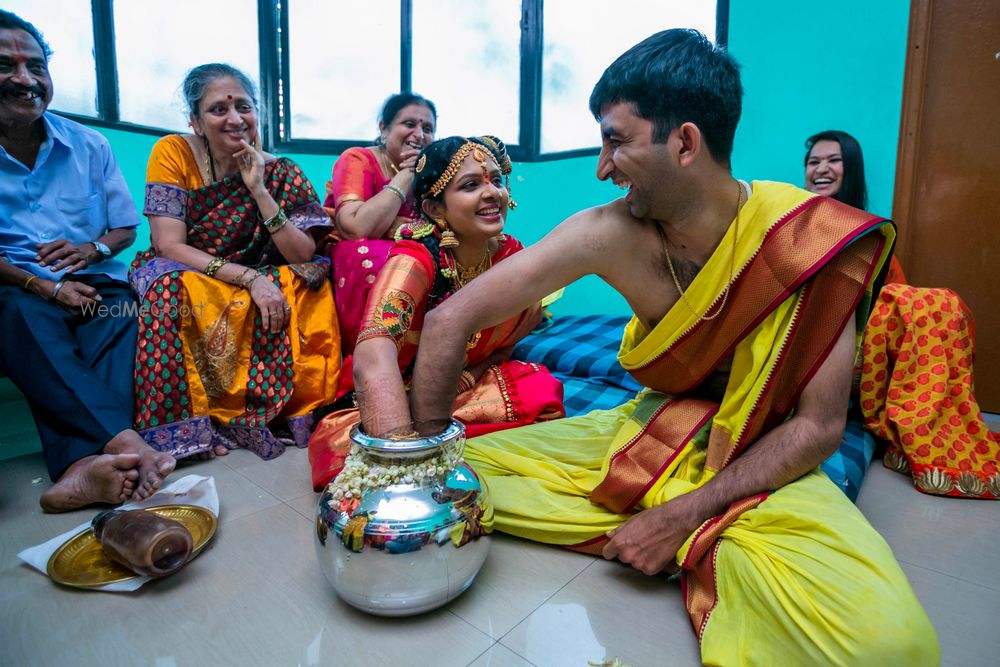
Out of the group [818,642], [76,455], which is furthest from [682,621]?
[76,455]

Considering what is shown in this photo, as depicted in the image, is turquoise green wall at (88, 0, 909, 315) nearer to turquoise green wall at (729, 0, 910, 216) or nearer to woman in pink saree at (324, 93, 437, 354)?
turquoise green wall at (729, 0, 910, 216)

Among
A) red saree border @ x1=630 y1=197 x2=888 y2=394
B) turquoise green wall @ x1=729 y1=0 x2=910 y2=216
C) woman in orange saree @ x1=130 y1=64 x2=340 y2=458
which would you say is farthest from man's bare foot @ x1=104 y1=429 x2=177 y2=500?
turquoise green wall @ x1=729 y1=0 x2=910 y2=216

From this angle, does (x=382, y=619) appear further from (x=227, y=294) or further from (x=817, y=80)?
(x=817, y=80)

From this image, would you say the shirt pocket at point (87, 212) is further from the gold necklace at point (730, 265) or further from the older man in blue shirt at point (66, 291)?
the gold necklace at point (730, 265)

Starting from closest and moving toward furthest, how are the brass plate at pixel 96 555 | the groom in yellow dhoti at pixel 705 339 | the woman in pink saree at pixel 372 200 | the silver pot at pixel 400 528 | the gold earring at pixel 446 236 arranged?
the silver pot at pixel 400 528
the groom in yellow dhoti at pixel 705 339
the brass plate at pixel 96 555
the gold earring at pixel 446 236
the woman in pink saree at pixel 372 200

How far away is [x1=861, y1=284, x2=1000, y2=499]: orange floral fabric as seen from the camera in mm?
1954

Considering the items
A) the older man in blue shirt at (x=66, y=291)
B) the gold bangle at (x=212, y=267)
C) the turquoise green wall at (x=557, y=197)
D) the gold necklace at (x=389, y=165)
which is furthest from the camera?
the turquoise green wall at (x=557, y=197)

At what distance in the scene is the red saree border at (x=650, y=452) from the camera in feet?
4.81

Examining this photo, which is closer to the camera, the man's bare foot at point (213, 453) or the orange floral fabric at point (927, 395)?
the orange floral fabric at point (927, 395)

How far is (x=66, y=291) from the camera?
2.16 meters

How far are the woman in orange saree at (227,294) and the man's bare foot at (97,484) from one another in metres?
0.35

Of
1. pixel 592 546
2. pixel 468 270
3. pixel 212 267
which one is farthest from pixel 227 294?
pixel 592 546

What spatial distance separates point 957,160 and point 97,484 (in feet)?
12.6

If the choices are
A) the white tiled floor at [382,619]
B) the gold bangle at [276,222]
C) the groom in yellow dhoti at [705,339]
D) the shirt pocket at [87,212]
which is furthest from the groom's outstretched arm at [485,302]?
the shirt pocket at [87,212]
